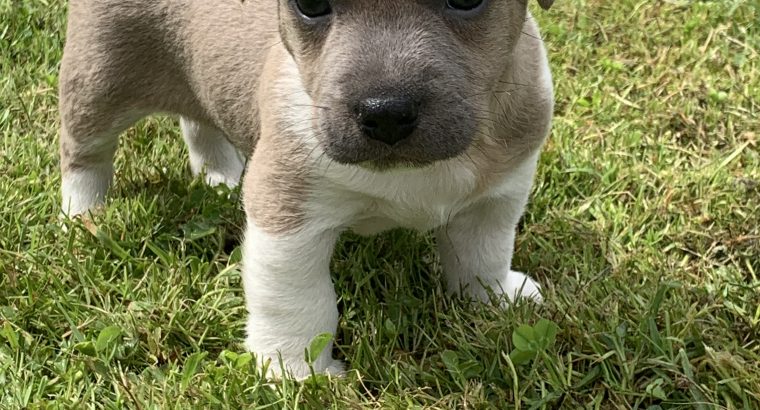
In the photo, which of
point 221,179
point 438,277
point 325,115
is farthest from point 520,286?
point 221,179

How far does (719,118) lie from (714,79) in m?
0.39

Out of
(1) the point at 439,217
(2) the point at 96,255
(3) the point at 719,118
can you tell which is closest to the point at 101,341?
(2) the point at 96,255

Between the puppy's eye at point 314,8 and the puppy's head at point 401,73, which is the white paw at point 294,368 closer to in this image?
the puppy's head at point 401,73

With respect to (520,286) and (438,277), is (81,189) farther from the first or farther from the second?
(520,286)

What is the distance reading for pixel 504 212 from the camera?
3.44 metres

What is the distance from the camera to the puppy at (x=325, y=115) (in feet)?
8.38

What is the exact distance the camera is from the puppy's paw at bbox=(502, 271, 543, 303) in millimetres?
3590

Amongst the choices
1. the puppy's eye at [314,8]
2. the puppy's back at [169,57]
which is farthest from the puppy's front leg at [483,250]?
the puppy's eye at [314,8]

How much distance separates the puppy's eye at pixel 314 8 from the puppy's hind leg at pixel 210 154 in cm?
164

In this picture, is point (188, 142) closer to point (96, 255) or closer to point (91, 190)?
point (91, 190)

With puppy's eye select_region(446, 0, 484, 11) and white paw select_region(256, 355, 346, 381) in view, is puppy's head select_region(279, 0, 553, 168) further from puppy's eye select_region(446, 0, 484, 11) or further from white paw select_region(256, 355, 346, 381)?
white paw select_region(256, 355, 346, 381)

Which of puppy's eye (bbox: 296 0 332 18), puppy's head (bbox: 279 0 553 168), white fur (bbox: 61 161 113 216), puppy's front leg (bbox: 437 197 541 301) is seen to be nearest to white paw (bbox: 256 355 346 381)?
puppy's front leg (bbox: 437 197 541 301)

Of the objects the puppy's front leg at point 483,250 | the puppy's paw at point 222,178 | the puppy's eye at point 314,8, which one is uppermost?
the puppy's eye at point 314,8

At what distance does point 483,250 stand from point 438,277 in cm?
30
